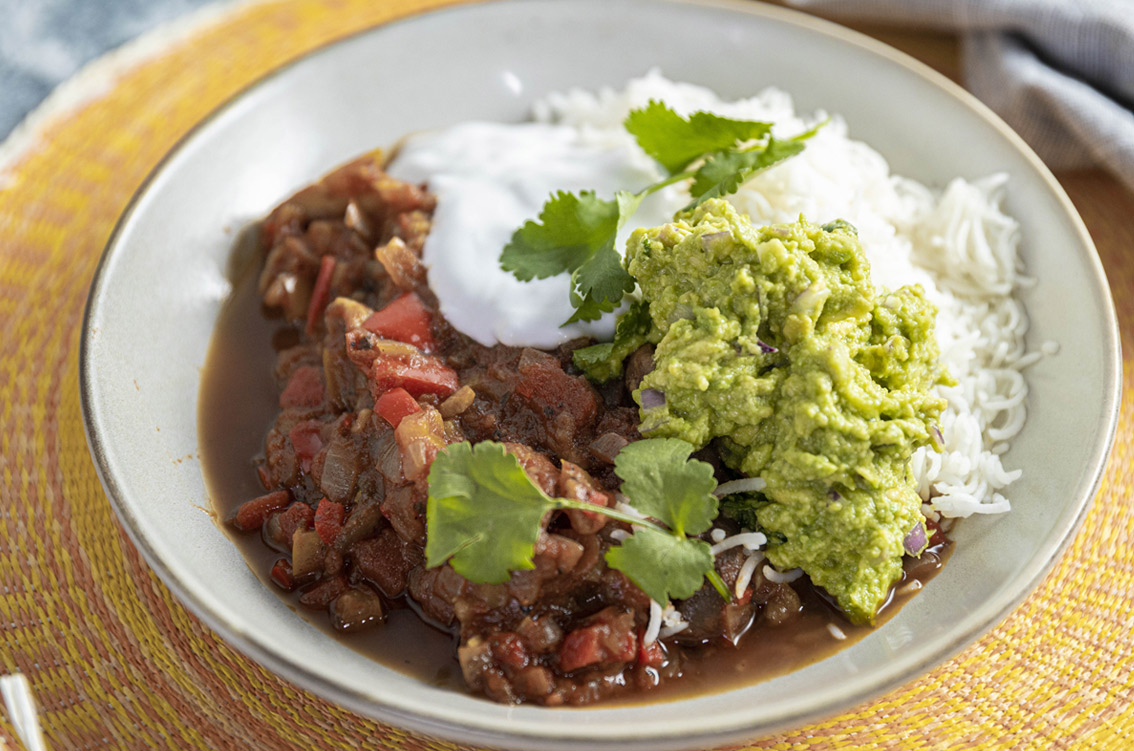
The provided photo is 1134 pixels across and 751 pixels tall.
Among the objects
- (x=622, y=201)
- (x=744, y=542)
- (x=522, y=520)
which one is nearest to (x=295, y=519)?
(x=522, y=520)

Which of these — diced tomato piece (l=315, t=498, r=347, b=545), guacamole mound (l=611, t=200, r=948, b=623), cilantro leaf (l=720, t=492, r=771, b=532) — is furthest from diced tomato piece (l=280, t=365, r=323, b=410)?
cilantro leaf (l=720, t=492, r=771, b=532)

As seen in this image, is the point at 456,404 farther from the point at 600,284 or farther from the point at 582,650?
the point at 582,650

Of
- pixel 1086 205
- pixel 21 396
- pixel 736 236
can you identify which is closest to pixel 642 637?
pixel 736 236

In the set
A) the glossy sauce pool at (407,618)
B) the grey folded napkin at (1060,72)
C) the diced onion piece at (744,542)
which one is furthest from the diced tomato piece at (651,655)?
the grey folded napkin at (1060,72)

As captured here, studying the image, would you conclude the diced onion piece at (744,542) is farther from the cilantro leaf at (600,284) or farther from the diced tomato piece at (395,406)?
the diced tomato piece at (395,406)

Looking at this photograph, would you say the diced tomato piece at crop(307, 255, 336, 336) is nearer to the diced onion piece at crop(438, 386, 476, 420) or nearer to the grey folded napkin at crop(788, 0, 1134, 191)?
the diced onion piece at crop(438, 386, 476, 420)

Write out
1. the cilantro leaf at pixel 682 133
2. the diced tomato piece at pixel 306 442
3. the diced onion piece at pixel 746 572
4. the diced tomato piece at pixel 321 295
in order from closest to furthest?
the diced onion piece at pixel 746 572, the diced tomato piece at pixel 306 442, the cilantro leaf at pixel 682 133, the diced tomato piece at pixel 321 295

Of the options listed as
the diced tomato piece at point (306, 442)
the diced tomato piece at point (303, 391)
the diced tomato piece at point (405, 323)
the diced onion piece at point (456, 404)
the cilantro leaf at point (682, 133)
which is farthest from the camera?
the cilantro leaf at point (682, 133)
